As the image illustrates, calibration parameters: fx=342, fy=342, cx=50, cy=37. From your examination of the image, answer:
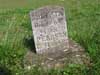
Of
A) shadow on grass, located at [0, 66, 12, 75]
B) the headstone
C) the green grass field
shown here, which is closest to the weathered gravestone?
the headstone

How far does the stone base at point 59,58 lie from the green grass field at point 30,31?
13cm

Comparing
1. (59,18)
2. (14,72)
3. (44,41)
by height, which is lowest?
(14,72)

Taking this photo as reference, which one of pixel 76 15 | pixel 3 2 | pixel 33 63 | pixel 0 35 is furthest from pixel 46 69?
pixel 3 2

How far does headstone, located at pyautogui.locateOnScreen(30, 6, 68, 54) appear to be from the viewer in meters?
6.64

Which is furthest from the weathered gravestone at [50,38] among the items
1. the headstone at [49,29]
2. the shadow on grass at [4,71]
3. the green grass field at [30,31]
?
the shadow on grass at [4,71]

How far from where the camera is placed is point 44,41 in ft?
22.2

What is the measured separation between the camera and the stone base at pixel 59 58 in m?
6.31

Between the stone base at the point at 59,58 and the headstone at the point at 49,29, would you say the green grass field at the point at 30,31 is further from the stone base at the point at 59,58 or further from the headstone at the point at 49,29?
the headstone at the point at 49,29

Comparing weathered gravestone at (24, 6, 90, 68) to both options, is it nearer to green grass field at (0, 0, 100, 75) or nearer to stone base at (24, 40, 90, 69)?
stone base at (24, 40, 90, 69)

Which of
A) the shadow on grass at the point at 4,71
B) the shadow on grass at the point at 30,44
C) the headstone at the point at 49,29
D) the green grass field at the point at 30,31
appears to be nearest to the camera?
the green grass field at the point at 30,31

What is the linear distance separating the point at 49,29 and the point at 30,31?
7.25 feet

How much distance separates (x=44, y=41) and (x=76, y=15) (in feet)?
11.1

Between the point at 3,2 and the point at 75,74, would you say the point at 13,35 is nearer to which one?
the point at 75,74

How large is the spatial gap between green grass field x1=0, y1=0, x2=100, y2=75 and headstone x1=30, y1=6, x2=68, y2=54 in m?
0.50
